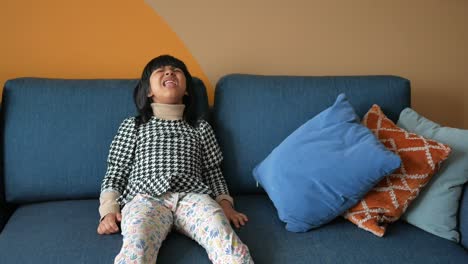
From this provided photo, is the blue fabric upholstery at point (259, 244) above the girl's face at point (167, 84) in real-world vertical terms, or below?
below

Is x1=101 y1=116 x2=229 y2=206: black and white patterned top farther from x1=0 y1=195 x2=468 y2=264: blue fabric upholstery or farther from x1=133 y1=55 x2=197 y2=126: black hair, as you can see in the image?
x1=0 y1=195 x2=468 y2=264: blue fabric upholstery

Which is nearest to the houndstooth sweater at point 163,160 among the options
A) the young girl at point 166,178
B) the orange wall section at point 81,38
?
the young girl at point 166,178

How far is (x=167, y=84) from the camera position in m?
1.67

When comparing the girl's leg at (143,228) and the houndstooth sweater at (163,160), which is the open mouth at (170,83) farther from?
the girl's leg at (143,228)

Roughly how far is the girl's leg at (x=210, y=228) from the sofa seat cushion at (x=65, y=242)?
0.12ft

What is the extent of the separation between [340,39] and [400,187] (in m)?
0.93

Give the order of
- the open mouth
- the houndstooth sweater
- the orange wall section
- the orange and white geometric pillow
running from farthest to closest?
the orange wall section < the open mouth < the houndstooth sweater < the orange and white geometric pillow

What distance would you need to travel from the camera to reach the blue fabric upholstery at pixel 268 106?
1742mm

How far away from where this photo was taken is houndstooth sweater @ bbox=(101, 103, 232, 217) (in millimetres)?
1562

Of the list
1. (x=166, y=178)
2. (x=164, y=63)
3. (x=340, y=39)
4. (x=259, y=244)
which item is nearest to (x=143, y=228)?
(x=166, y=178)

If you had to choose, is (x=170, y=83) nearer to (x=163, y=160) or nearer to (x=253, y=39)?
(x=163, y=160)

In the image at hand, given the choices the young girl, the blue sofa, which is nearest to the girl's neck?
the young girl

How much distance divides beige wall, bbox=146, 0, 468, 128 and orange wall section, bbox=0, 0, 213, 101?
92 mm

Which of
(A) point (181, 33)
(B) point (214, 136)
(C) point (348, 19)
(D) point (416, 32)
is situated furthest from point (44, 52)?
(D) point (416, 32)
